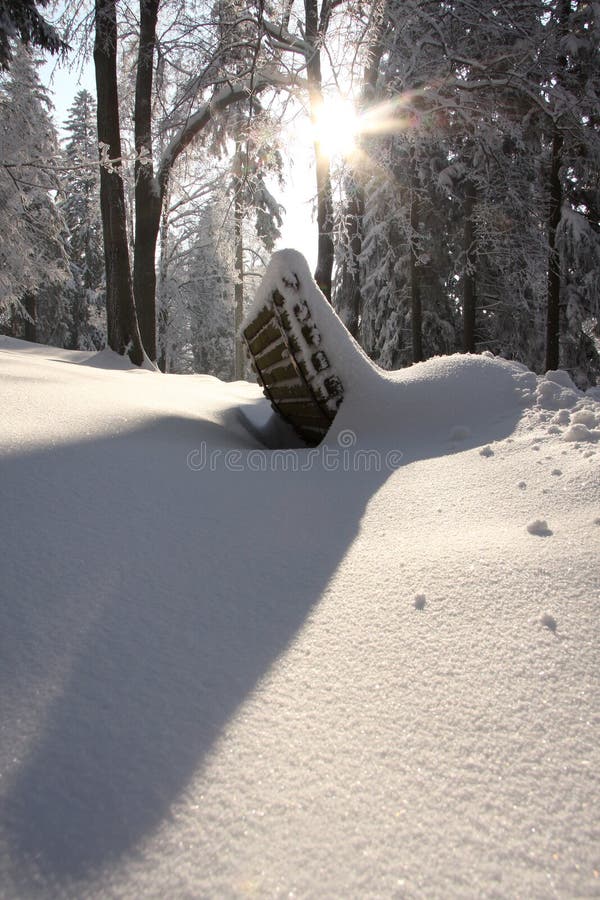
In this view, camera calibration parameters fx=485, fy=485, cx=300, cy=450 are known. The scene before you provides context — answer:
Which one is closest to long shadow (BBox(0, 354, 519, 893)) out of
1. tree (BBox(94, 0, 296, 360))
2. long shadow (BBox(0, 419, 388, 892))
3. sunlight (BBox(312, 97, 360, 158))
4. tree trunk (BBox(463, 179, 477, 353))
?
long shadow (BBox(0, 419, 388, 892))

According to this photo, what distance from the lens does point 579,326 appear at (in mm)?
10922

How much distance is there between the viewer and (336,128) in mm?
6551

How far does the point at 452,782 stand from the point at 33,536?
1.11m

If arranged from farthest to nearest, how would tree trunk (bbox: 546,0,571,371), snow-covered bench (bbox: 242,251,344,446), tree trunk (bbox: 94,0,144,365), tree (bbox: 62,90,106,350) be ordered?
1. tree (bbox: 62,90,106,350)
2. tree trunk (bbox: 546,0,571,371)
3. tree trunk (bbox: 94,0,144,365)
4. snow-covered bench (bbox: 242,251,344,446)

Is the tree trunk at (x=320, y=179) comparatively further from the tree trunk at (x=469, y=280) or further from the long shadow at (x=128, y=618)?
the long shadow at (x=128, y=618)

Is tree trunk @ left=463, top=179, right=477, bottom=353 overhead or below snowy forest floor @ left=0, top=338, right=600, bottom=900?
overhead

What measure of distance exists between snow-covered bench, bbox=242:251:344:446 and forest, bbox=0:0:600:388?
11.4ft

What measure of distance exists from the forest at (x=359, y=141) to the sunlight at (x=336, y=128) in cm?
3

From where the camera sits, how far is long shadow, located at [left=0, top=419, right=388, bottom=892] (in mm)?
691

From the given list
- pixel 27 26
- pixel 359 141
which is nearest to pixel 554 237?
pixel 359 141

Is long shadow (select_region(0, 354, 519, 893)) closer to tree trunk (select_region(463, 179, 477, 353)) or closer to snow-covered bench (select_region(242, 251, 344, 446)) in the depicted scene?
snow-covered bench (select_region(242, 251, 344, 446))

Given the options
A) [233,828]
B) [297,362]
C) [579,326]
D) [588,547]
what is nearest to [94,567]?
[233,828]

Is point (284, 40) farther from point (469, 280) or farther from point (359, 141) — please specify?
point (469, 280)

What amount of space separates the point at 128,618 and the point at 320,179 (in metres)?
7.32
